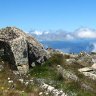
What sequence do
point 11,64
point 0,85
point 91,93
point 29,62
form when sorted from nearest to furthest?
point 0,85 → point 91,93 → point 11,64 → point 29,62

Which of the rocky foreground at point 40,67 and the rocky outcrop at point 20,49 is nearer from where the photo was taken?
the rocky foreground at point 40,67

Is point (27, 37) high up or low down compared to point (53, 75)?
up

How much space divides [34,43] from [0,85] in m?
11.8

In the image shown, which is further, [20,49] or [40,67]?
[40,67]

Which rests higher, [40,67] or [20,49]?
[20,49]

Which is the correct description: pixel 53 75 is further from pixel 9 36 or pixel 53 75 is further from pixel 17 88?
pixel 17 88

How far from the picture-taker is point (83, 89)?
24.5m

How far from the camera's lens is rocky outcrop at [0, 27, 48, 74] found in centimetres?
2677

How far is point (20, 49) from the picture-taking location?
27.4 metres

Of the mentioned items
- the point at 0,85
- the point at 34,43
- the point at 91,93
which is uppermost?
the point at 34,43

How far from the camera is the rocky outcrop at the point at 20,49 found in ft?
87.8

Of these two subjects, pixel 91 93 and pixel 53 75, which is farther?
pixel 53 75

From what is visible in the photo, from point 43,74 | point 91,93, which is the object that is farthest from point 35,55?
point 91,93

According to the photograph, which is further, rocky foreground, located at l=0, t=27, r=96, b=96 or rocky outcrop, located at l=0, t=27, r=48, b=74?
rocky outcrop, located at l=0, t=27, r=48, b=74
